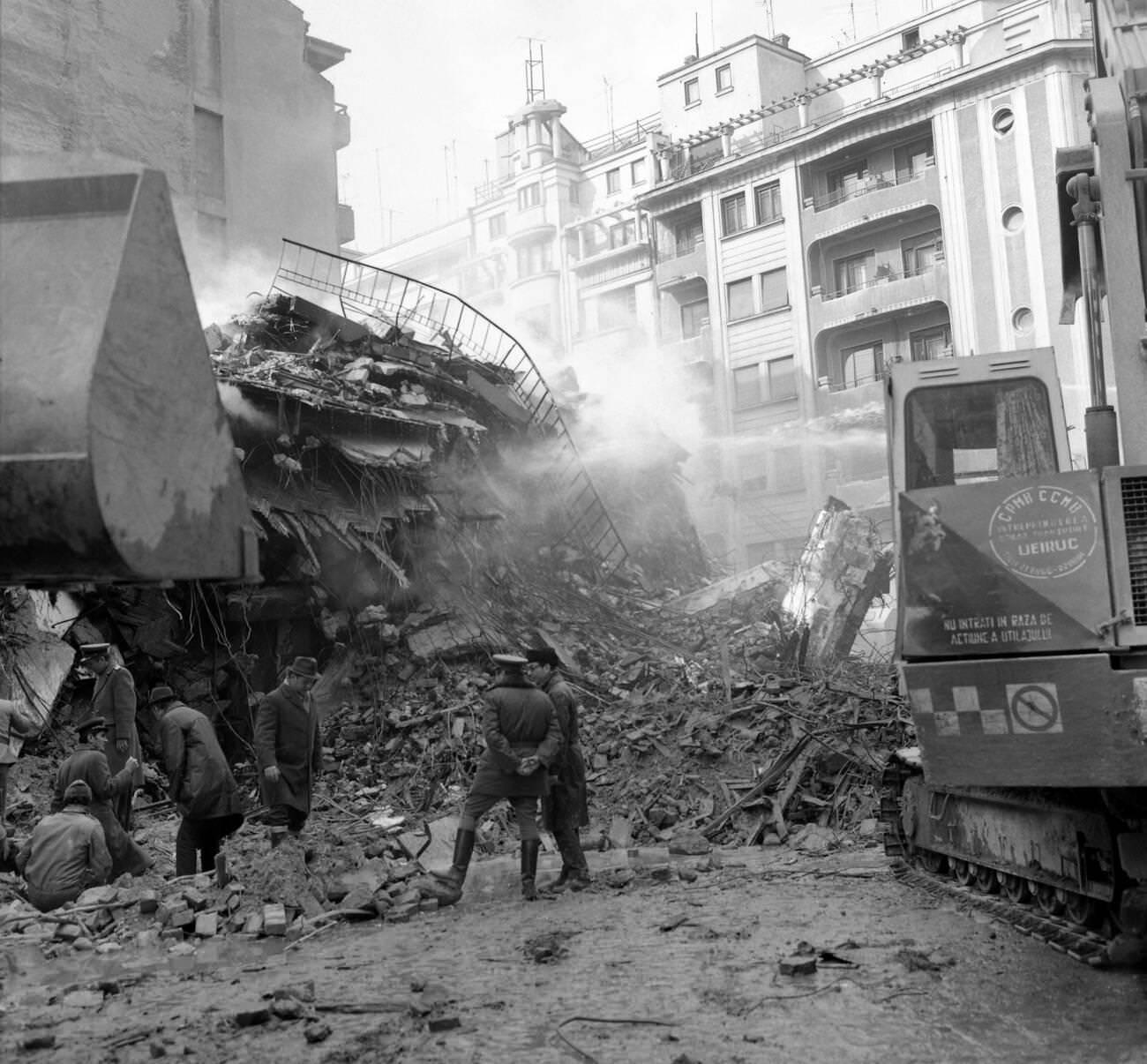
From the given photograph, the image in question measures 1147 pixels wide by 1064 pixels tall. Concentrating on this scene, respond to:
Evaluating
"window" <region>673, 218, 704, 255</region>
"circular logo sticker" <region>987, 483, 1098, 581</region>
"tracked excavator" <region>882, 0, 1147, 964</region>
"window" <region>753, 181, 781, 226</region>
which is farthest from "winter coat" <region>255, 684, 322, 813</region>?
"window" <region>673, 218, 704, 255</region>

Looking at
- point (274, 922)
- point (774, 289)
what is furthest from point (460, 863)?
point (774, 289)

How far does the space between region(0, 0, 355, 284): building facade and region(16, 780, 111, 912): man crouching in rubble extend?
19.0 metres

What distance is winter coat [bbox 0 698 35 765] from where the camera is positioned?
1005 centimetres

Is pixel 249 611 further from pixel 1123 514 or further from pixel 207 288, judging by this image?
pixel 207 288

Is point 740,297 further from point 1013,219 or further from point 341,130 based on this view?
point 341,130

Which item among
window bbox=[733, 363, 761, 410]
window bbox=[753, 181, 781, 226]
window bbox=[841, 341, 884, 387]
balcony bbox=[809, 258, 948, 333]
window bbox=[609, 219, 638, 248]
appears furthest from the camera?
window bbox=[609, 219, 638, 248]

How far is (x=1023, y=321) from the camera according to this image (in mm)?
35469

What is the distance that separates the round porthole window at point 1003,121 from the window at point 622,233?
65.7ft

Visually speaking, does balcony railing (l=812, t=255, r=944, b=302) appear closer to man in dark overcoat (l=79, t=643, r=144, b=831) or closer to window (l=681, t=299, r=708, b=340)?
window (l=681, t=299, r=708, b=340)

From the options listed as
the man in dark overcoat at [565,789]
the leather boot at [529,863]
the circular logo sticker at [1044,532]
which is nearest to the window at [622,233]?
the man in dark overcoat at [565,789]

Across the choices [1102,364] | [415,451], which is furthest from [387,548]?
[1102,364]

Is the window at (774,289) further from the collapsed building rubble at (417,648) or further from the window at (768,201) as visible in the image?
the collapsed building rubble at (417,648)

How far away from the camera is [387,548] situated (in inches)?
607

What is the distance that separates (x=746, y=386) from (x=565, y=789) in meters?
34.5
